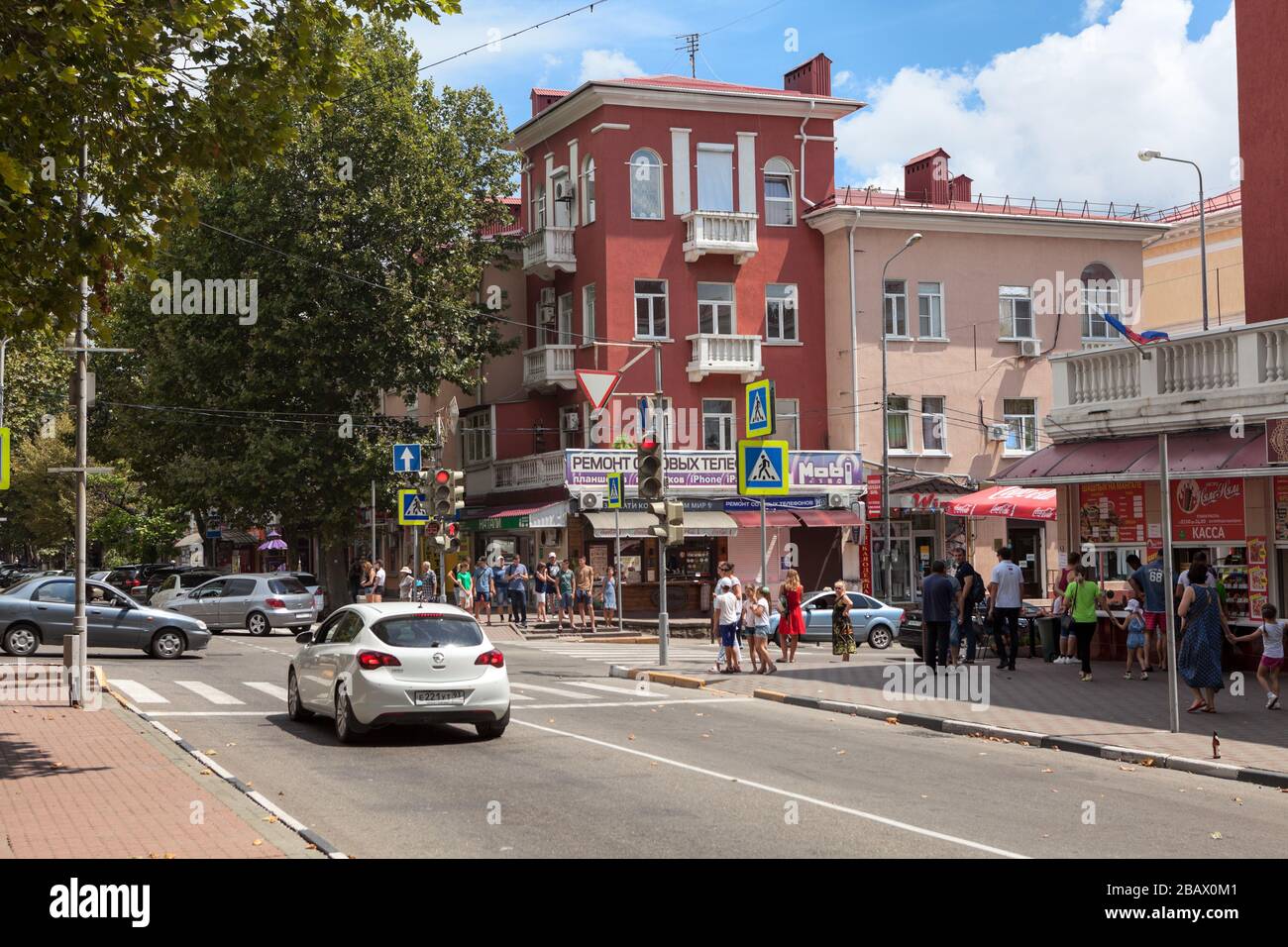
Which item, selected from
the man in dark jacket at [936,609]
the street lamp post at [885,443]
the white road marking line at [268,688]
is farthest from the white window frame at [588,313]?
the man in dark jacket at [936,609]

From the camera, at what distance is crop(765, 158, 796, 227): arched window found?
46.3m

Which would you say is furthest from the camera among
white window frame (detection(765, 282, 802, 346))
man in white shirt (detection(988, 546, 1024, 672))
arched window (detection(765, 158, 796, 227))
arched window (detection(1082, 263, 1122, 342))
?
arched window (detection(1082, 263, 1122, 342))

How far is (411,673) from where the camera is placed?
14727 millimetres

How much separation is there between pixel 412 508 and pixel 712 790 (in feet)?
72.1

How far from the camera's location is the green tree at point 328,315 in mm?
41656

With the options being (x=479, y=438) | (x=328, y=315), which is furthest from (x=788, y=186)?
(x=328, y=315)

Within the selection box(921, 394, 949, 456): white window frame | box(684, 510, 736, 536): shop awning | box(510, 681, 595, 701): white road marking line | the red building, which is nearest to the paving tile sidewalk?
box(510, 681, 595, 701): white road marking line

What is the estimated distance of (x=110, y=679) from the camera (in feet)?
74.6

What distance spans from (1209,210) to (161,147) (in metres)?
48.5

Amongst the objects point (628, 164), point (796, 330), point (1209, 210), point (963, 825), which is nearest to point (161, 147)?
point (963, 825)

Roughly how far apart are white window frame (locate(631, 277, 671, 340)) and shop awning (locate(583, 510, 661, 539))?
233 inches

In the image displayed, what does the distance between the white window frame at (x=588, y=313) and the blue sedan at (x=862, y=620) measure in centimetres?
1493

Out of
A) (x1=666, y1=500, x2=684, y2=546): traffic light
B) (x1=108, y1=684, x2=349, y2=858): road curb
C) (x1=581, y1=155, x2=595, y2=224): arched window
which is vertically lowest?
(x1=108, y1=684, x2=349, y2=858): road curb

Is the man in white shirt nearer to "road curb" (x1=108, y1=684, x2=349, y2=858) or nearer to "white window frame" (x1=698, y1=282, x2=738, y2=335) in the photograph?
"road curb" (x1=108, y1=684, x2=349, y2=858)
